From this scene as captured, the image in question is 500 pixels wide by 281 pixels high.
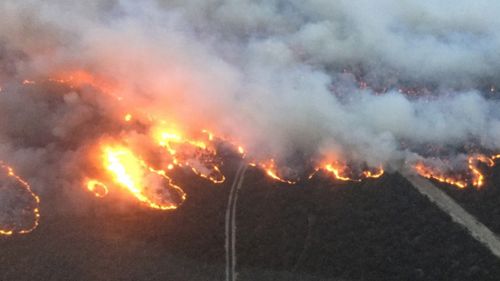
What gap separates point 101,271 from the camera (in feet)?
220

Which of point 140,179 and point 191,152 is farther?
point 191,152

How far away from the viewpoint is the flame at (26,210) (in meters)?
72.2

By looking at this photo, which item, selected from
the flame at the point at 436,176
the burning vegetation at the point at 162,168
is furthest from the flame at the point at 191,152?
the flame at the point at 436,176

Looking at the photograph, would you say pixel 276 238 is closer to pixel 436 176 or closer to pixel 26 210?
pixel 436 176

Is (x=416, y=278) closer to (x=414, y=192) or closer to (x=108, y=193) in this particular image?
(x=414, y=192)

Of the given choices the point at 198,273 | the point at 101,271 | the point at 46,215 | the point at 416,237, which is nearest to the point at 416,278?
the point at 416,237

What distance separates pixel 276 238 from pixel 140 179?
1769 centimetres

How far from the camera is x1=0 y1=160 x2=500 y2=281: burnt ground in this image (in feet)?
220

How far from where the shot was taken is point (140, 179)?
262ft

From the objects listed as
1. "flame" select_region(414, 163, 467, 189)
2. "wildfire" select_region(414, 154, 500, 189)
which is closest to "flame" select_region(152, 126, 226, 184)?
"flame" select_region(414, 163, 467, 189)

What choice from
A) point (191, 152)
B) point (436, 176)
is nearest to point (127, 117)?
point (191, 152)

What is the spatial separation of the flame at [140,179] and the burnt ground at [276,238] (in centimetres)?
166

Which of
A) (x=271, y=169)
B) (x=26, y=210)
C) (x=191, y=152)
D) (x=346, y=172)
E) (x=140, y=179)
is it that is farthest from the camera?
(x=191, y=152)

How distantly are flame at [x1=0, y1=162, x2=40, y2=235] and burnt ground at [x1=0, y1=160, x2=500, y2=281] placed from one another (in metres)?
0.82
